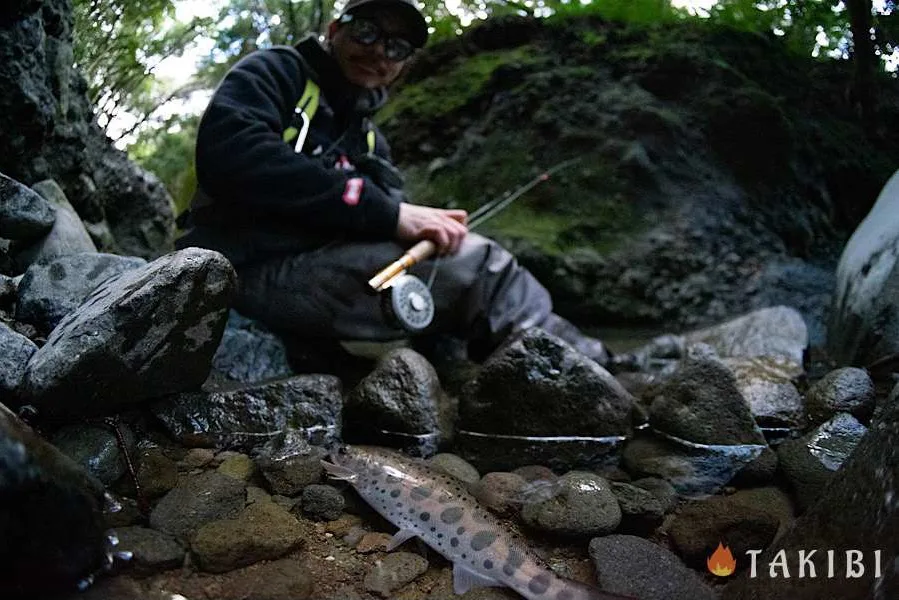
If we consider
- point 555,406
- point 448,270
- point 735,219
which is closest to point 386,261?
point 448,270

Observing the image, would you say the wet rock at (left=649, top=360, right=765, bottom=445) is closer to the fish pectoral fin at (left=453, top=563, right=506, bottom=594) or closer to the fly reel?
the fly reel

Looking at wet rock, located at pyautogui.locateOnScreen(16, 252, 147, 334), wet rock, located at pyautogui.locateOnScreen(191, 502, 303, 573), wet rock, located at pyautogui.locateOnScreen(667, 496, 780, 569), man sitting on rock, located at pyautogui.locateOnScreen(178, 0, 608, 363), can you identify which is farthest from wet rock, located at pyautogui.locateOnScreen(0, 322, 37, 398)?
wet rock, located at pyautogui.locateOnScreen(667, 496, 780, 569)

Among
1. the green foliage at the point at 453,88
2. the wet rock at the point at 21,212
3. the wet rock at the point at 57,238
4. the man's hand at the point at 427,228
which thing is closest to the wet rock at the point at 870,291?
the man's hand at the point at 427,228

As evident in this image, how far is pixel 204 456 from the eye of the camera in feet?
7.96

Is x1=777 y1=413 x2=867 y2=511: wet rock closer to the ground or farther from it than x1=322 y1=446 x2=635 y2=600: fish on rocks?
farther from it

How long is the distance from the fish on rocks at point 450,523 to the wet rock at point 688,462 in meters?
0.93

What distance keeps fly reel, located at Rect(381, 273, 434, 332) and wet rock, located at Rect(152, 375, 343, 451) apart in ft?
2.02

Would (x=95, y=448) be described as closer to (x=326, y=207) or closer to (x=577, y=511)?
(x=577, y=511)

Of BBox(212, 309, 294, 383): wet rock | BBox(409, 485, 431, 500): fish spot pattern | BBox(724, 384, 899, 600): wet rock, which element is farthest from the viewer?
BBox(212, 309, 294, 383): wet rock

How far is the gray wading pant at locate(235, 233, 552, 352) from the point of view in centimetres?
382

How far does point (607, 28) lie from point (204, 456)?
257 inches

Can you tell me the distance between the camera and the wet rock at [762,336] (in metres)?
4.24

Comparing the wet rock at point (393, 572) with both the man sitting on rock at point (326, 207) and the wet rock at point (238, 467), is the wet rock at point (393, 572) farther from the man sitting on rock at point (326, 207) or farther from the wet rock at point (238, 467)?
the man sitting on rock at point (326, 207)

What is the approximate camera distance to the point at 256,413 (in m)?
2.80
